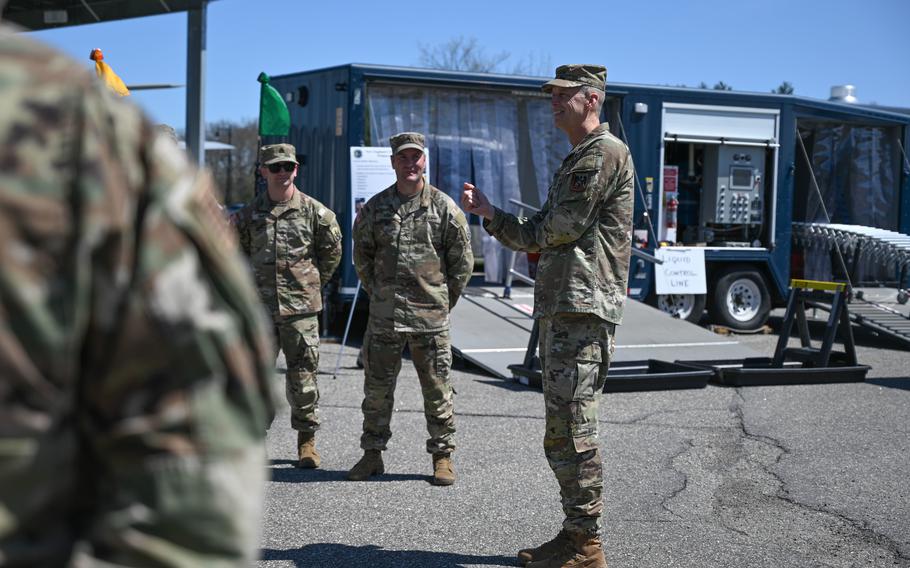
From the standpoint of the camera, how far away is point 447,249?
611 centimetres

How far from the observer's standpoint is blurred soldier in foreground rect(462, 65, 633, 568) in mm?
4211

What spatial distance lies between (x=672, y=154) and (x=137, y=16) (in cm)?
707

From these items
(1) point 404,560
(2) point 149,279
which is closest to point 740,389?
(1) point 404,560

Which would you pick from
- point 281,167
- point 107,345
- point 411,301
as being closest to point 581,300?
point 411,301

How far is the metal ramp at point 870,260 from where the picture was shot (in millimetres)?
11134

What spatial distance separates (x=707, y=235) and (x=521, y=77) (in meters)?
3.49

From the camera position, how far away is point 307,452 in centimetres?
612

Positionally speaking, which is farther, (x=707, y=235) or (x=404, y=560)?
(x=707, y=235)

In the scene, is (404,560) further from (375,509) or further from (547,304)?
(547,304)

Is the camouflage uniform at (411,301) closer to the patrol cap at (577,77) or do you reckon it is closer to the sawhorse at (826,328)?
the patrol cap at (577,77)

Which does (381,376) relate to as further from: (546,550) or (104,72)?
(104,72)

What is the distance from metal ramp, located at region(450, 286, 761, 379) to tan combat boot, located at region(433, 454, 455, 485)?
3.38 m

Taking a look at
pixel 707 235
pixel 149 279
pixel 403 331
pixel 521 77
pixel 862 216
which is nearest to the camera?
pixel 149 279

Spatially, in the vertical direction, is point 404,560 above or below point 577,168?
below
